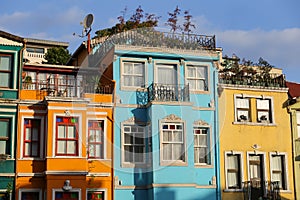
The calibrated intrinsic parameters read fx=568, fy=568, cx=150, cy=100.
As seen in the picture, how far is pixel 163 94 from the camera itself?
23766 mm

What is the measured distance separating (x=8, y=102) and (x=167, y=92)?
650cm

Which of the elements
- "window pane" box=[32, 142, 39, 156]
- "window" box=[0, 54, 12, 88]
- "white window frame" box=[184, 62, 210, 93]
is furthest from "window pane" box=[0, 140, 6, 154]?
"white window frame" box=[184, 62, 210, 93]

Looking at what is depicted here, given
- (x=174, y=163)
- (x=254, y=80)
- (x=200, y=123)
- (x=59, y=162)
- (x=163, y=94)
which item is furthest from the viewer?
(x=254, y=80)

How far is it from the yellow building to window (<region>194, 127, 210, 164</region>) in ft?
2.32

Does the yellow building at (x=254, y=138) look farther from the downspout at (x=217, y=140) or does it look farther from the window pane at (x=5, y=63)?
the window pane at (x=5, y=63)

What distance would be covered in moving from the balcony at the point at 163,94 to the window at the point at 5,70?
5330 millimetres

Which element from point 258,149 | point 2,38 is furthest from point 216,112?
point 2,38

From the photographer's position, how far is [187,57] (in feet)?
81.8

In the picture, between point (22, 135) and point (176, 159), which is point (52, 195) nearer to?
point (22, 135)

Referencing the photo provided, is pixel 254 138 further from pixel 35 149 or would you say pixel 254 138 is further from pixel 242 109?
pixel 35 149

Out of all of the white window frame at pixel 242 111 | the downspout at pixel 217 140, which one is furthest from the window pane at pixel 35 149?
the white window frame at pixel 242 111

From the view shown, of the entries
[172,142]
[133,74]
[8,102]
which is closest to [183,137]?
[172,142]

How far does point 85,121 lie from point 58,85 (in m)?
2.71

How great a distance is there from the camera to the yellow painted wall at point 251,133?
24797mm
